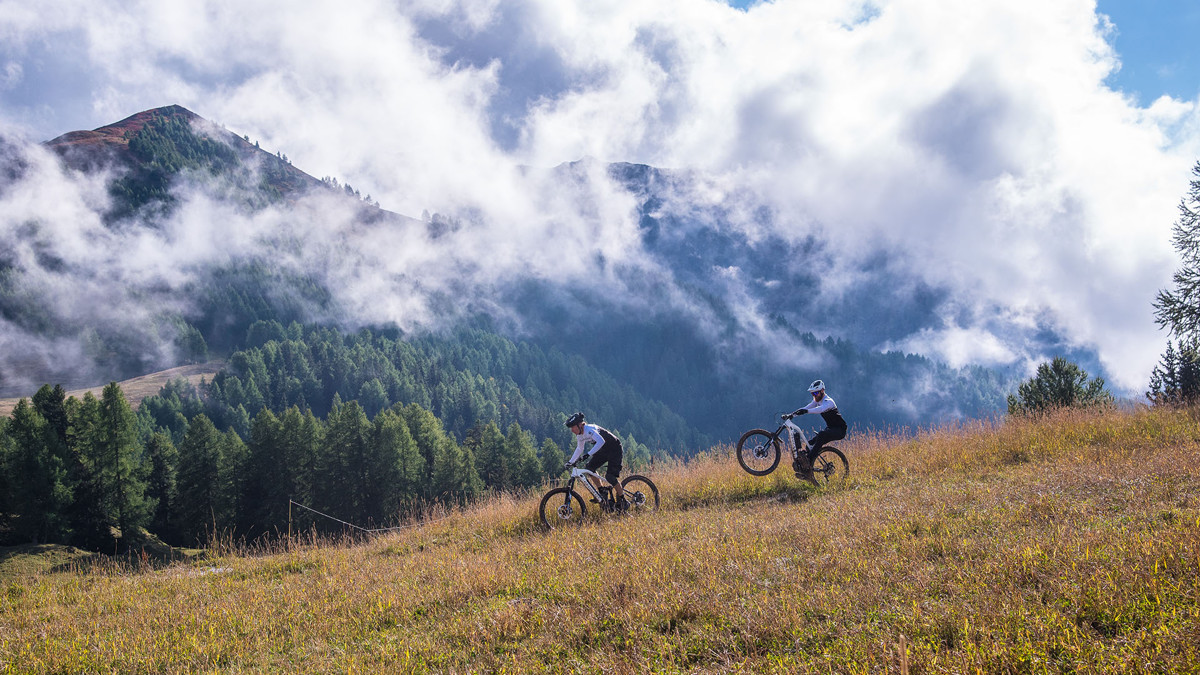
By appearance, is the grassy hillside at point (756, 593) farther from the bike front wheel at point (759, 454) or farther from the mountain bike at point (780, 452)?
the bike front wheel at point (759, 454)

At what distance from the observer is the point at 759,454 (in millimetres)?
13445

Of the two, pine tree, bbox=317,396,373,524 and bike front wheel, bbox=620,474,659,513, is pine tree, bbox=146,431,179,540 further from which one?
bike front wheel, bbox=620,474,659,513

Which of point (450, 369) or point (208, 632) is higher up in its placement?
point (450, 369)

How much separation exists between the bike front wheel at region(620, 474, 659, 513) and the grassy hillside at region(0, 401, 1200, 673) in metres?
0.80

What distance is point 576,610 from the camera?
6188 millimetres

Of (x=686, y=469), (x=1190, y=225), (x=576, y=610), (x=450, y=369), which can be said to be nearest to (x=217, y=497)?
(x=686, y=469)

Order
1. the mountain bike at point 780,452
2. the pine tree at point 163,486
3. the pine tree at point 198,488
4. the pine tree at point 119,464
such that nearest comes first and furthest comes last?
the mountain bike at point 780,452, the pine tree at point 119,464, the pine tree at point 198,488, the pine tree at point 163,486

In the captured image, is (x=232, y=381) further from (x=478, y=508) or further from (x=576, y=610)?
(x=576, y=610)

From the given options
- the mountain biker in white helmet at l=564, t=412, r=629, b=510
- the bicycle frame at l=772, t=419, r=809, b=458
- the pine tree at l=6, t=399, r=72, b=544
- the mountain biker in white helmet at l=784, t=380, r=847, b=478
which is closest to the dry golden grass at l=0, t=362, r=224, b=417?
the pine tree at l=6, t=399, r=72, b=544

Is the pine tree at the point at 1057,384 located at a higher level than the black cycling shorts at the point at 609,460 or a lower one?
higher

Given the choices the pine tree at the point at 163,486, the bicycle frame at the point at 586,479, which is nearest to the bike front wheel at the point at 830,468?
the bicycle frame at the point at 586,479

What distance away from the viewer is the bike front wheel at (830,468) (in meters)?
12.3

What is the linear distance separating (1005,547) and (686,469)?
9.40 metres

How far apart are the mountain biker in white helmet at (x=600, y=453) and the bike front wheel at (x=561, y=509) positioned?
544mm
